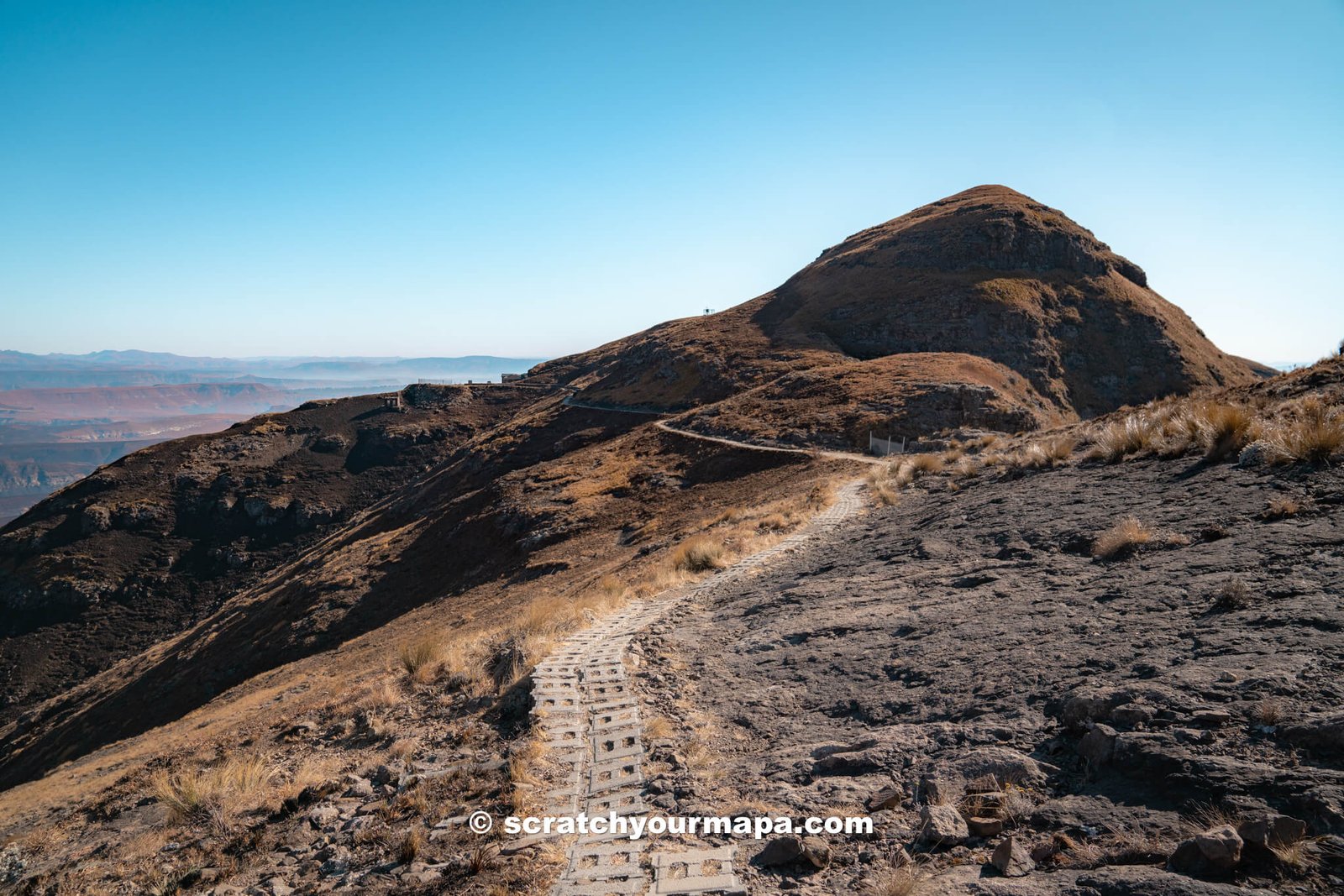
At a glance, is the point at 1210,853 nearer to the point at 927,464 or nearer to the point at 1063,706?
the point at 1063,706

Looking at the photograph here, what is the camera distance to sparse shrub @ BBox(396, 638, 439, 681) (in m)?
11.7

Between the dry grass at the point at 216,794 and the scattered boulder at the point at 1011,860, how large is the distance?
25.6ft

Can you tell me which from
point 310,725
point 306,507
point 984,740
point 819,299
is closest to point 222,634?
point 306,507

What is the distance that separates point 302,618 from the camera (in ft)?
116

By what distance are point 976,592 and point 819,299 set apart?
68403mm

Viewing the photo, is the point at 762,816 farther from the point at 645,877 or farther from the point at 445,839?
the point at 445,839

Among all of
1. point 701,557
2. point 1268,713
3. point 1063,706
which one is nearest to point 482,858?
point 1063,706

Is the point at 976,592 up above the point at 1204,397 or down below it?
below

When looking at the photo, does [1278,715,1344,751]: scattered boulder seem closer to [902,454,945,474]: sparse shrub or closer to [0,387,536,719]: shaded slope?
[902,454,945,474]: sparse shrub

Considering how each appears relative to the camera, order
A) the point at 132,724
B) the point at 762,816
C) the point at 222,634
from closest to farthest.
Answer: the point at 762,816
the point at 132,724
the point at 222,634

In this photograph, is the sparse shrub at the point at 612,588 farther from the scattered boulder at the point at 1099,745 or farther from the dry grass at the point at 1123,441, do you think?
the scattered boulder at the point at 1099,745

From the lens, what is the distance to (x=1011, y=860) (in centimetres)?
406

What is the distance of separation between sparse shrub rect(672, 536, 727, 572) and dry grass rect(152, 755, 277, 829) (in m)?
9.76

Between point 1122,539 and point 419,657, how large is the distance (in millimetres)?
11592
